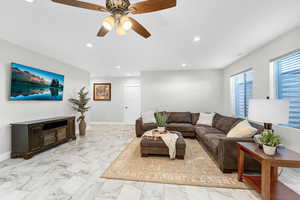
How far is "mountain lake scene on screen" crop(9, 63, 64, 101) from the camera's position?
290 cm

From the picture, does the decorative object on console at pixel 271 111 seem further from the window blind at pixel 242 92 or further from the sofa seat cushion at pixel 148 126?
the sofa seat cushion at pixel 148 126

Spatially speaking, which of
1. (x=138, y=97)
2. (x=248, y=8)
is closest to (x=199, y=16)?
(x=248, y=8)

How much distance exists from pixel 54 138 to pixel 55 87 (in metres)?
1.53

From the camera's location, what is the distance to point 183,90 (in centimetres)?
548

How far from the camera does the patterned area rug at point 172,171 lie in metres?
2.01

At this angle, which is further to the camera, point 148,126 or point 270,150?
point 148,126

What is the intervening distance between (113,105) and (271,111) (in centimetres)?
629

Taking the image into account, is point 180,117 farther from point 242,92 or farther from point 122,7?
point 122,7

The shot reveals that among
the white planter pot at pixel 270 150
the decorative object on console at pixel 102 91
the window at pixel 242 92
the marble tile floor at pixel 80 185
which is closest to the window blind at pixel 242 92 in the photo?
the window at pixel 242 92

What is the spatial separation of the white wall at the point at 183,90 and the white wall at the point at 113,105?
146 centimetres

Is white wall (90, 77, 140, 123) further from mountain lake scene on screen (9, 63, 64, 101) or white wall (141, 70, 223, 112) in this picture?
mountain lake scene on screen (9, 63, 64, 101)

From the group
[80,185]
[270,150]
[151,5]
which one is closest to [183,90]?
[270,150]

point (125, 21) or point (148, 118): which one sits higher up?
point (125, 21)

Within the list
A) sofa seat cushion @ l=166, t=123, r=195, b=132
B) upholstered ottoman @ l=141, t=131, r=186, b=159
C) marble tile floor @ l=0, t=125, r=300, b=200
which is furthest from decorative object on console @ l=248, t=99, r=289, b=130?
sofa seat cushion @ l=166, t=123, r=195, b=132
